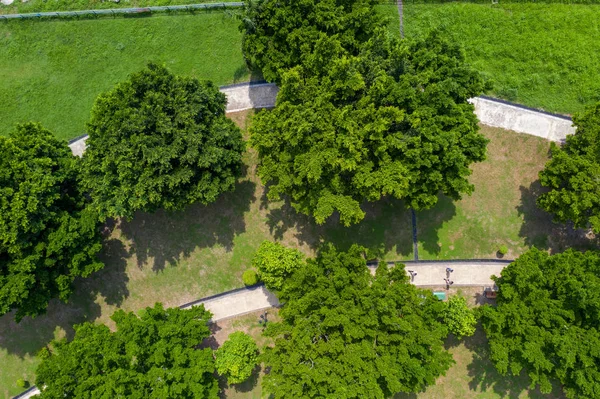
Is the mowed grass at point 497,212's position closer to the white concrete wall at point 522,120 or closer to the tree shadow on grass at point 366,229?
the white concrete wall at point 522,120

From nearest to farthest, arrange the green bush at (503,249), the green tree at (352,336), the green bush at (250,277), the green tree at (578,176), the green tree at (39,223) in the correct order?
the green tree at (352,336), the green tree at (39,223), the green tree at (578,176), the green bush at (503,249), the green bush at (250,277)

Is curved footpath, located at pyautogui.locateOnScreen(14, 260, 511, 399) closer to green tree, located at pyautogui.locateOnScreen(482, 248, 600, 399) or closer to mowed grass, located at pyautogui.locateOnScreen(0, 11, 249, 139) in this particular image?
green tree, located at pyautogui.locateOnScreen(482, 248, 600, 399)

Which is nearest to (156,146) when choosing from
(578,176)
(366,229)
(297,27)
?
(297,27)

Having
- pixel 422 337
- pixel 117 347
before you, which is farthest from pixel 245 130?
pixel 422 337

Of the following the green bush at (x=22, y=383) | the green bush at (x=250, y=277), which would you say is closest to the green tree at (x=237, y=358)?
the green bush at (x=250, y=277)

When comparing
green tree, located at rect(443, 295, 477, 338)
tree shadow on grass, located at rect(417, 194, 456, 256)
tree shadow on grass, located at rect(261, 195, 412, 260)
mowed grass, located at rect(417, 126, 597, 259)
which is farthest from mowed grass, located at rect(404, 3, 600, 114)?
green tree, located at rect(443, 295, 477, 338)
